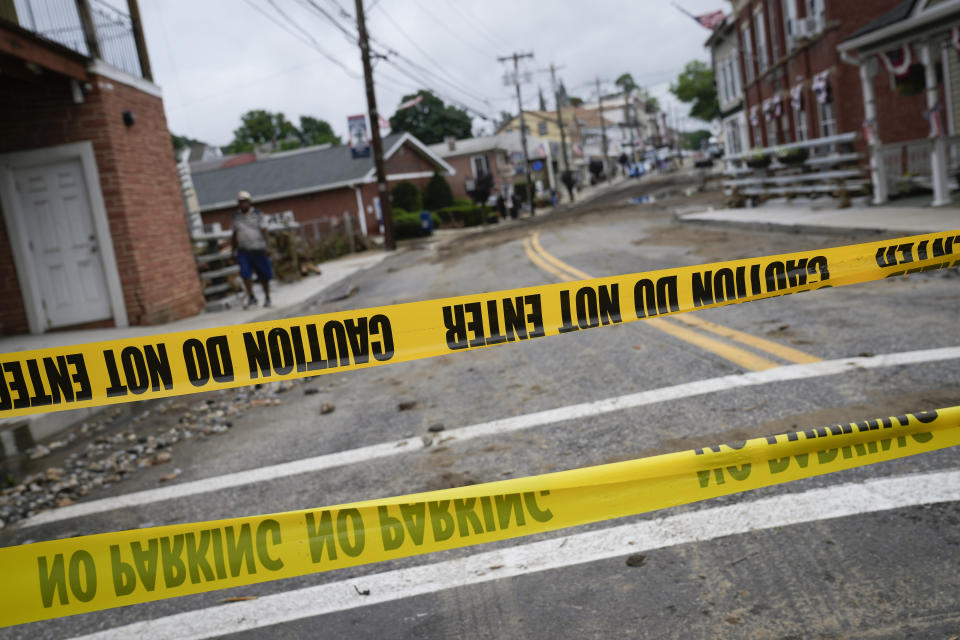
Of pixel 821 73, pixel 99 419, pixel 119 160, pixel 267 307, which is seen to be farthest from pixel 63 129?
pixel 821 73

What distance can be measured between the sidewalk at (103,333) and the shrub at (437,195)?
25.4m

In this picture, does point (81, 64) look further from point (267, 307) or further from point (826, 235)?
point (826, 235)

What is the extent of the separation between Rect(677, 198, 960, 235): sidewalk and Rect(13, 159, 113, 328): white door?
1170cm

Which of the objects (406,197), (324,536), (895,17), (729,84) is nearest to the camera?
(324,536)

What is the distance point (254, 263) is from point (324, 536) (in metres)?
12.2

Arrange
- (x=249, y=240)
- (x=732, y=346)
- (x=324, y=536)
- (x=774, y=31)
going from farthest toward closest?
1. (x=774, y=31)
2. (x=249, y=240)
3. (x=732, y=346)
4. (x=324, y=536)

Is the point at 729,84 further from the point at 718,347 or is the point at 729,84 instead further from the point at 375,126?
the point at 718,347

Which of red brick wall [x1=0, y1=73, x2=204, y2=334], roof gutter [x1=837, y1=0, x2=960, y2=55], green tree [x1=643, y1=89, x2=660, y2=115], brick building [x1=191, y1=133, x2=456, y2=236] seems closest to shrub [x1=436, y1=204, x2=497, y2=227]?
brick building [x1=191, y1=133, x2=456, y2=236]

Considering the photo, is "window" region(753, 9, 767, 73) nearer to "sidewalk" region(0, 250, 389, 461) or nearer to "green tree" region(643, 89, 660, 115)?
"sidewalk" region(0, 250, 389, 461)

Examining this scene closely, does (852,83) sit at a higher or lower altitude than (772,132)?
higher

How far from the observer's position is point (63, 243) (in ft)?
43.1

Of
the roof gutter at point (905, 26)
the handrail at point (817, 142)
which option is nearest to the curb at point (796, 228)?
the handrail at point (817, 142)

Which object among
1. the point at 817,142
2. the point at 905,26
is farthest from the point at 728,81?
the point at 905,26

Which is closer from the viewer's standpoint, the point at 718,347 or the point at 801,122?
the point at 718,347
